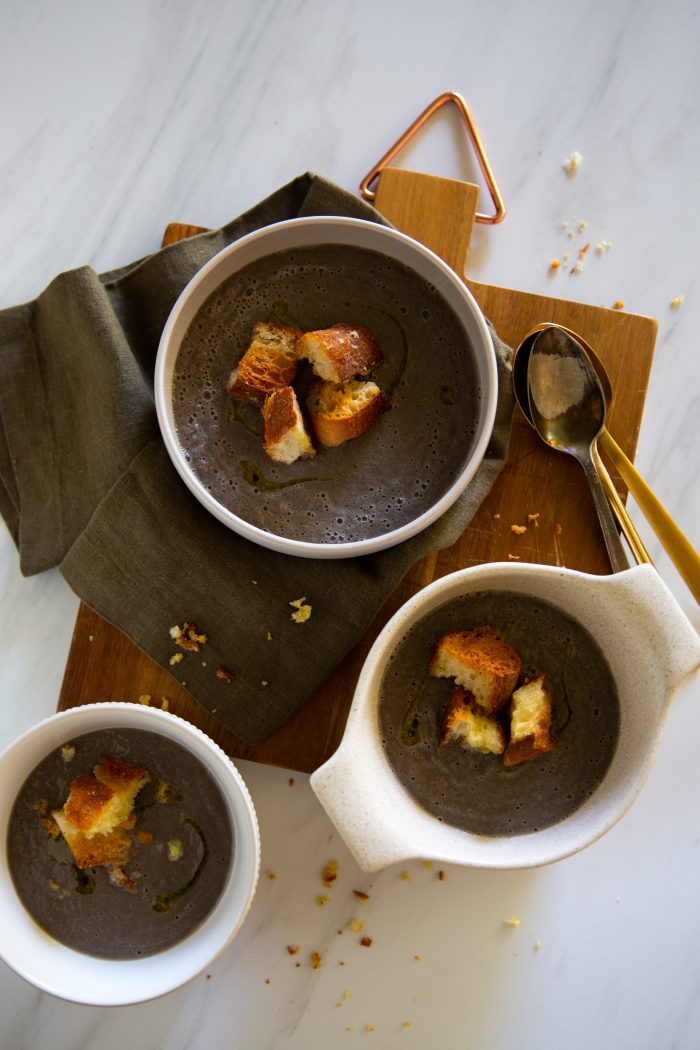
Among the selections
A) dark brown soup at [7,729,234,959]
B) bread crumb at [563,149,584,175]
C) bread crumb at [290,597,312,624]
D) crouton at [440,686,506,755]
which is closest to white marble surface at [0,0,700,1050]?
bread crumb at [563,149,584,175]

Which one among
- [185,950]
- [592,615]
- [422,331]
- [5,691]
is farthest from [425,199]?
[185,950]

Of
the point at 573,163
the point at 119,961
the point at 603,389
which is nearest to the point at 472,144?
the point at 573,163

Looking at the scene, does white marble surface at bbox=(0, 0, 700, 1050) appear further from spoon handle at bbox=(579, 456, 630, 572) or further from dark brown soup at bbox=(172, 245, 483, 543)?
dark brown soup at bbox=(172, 245, 483, 543)

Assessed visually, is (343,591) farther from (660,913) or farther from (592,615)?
(660,913)

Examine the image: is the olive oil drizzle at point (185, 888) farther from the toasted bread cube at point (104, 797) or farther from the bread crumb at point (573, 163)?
the bread crumb at point (573, 163)

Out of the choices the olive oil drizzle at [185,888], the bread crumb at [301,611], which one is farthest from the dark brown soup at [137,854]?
the bread crumb at [301,611]

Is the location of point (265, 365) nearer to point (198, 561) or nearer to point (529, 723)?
point (198, 561)

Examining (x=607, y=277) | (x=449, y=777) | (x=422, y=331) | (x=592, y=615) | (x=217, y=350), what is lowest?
(x=449, y=777)
